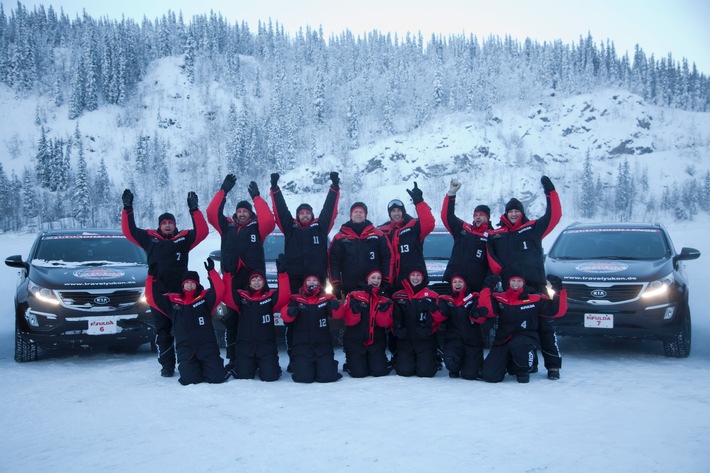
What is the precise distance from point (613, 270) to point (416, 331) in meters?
2.89

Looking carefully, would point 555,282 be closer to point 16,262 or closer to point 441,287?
point 441,287

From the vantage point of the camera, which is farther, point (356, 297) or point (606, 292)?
point (606, 292)

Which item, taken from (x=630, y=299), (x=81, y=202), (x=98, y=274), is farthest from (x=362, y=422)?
(x=81, y=202)

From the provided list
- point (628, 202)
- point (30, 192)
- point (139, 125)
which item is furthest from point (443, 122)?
point (30, 192)

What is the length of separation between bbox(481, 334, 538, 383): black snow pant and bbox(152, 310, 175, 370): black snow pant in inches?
138

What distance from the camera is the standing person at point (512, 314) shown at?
19.0ft

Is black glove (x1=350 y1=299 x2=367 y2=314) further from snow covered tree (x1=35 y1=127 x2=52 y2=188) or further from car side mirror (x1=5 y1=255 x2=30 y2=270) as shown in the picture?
snow covered tree (x1=35 y1=127 x2=52 y2=188)

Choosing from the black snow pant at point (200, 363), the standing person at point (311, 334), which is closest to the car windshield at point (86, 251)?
the black snow pant at point (200, 363)

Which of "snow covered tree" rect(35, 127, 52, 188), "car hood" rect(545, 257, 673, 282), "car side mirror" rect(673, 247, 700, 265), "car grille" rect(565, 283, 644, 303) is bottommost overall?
"car grille" rect(565, 283, 644, 303)

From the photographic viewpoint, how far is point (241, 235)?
6559 mm

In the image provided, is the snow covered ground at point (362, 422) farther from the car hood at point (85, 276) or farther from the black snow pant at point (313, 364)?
the car hood at point (85, 276)

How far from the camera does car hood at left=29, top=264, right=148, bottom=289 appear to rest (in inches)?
268


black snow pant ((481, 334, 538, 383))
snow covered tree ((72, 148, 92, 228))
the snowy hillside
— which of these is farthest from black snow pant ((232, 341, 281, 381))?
snow covered tree ((72, 148, 92, 228))

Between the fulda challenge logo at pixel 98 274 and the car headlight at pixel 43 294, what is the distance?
1.25ft
